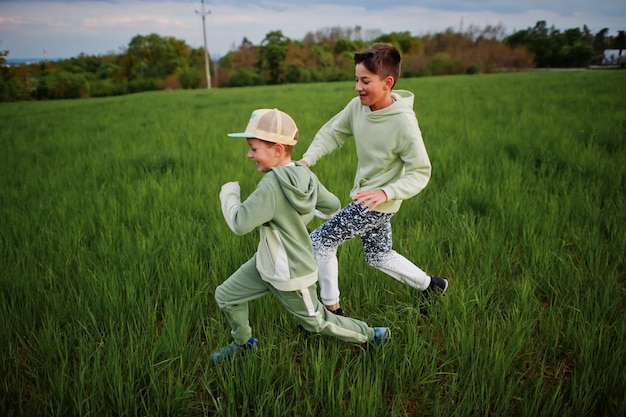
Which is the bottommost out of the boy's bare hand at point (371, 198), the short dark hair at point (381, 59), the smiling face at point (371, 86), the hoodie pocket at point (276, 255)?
the hoodie pocket at point (276, 255)

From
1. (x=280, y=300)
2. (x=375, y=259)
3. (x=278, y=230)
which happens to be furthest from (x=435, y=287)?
(x=278, y=230)

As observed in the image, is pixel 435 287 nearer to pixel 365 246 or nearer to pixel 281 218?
pixel 365 246

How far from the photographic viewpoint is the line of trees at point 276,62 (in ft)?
107

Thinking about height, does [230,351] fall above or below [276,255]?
below

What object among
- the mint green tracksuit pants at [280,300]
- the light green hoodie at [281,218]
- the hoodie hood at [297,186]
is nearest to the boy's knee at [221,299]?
the mint green tracksuit pants at [280,300]

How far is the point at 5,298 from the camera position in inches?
77.2

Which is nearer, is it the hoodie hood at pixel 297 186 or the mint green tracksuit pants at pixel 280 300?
the hoodie hood at pixel 297 186

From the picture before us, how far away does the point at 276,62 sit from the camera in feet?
128

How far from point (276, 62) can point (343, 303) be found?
4052cm

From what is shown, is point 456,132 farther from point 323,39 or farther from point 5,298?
point 323,39

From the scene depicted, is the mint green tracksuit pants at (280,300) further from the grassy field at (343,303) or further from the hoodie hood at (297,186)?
the hoodie hood at (297,186)

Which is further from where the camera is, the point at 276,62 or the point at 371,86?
the point at 276,62

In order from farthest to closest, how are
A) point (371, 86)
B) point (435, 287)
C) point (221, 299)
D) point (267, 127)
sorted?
point (435, 287)
point (371, 86)
point (221, 299)
point (267, 127)

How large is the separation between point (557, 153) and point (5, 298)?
5.00m
